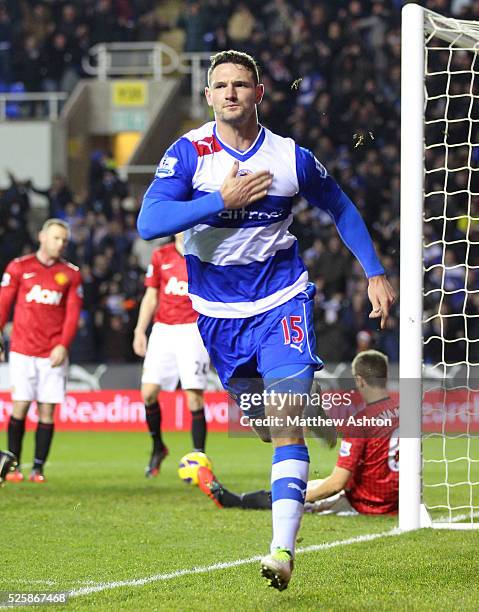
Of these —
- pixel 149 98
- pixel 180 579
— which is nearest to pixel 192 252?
pixel 180 579

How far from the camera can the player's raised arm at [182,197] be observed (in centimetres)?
486

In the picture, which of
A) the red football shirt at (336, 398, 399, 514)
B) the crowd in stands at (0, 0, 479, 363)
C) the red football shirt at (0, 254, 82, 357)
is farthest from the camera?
the crowd in stands at (0, 0, 479, 363)

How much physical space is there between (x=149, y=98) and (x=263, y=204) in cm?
1753

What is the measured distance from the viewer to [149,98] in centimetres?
2236

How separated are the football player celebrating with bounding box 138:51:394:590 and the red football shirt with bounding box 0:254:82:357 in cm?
483

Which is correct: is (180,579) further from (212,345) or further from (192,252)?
(192,252)

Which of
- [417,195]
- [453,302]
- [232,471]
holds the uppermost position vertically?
[417,195]

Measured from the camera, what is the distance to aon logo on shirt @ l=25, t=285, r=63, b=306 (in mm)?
10141

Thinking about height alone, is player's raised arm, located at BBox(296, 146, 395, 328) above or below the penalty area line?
above

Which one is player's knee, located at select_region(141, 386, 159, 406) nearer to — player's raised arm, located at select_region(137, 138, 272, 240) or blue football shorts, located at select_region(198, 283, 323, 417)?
blue football shorts, located at select_region(198, 283, 323, 417)

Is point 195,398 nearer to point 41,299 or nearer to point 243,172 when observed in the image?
point 41,299

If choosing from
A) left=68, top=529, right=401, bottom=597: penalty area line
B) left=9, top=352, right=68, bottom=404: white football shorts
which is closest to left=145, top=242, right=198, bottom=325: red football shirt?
left=9, top=352, right=68, bottom=404: white football shorts

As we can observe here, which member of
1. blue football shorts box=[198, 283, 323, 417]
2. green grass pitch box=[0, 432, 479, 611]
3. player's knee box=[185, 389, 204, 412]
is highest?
blue football shorts box=[198, 283, 323, 417]

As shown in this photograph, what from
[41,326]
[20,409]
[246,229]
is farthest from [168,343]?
[246,229]
